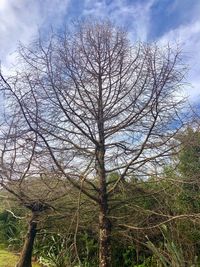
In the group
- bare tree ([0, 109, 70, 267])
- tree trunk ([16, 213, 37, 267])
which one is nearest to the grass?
tree trunk ([16, 213, 37, 267])

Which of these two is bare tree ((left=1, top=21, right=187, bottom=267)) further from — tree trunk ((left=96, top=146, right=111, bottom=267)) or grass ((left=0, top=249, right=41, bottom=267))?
→ grass ((left=0, top=249, right=41, bottom=267))

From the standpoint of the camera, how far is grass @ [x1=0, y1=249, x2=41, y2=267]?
1194 cm

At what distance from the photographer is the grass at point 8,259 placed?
11940 mm

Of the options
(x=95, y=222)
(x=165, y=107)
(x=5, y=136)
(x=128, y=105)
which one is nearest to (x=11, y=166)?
(x=5, y=136)

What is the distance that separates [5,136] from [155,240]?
4257mm

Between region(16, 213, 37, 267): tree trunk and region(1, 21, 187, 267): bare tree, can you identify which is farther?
region(16, 213, 37, 267): tree trunk

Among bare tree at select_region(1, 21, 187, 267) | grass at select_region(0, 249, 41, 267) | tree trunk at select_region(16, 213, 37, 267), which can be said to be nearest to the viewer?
bare tree at select_region(1, 21, 187, 267)

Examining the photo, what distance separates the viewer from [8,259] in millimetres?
12969

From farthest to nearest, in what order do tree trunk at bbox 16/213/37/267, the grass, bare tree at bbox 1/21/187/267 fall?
the grass < tree trunk at bbox 16/213/37/267 < bare tree at bbox 1/21/187/267

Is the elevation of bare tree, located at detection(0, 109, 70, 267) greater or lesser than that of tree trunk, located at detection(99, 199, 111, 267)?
greater

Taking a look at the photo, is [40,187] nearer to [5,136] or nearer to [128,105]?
[5,136]

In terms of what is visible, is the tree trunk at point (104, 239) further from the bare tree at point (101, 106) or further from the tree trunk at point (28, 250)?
the tree trunk at point (28, 250)

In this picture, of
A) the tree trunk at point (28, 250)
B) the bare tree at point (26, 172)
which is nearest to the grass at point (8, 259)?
the tree trunk at point (28, 250)

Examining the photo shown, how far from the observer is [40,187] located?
24.8 feet
